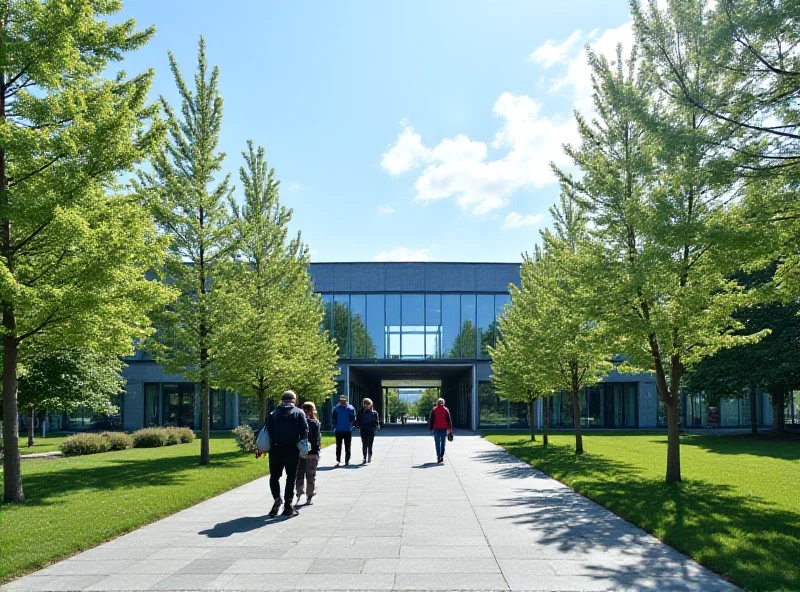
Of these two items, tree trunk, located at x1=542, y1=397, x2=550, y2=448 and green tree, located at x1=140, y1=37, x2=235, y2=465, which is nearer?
green tree, located at x1=140, y1=37, x2=235, y2=465

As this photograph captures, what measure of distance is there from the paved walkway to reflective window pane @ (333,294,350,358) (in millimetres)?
31109

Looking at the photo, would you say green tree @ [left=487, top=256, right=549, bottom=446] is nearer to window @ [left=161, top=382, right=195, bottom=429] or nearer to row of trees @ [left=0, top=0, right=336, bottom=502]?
row of trees @ [left=0, top=0, right=336, bottom=502]

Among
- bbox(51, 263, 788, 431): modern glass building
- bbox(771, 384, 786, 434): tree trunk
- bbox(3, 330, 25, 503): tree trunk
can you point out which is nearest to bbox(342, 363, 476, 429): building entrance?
bbox(51, 263, 788, 431): modern glass building

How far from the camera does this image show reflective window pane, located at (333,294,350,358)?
44.0 m

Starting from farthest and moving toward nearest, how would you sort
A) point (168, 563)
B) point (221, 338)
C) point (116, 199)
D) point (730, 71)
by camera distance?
point (221, 338) < point (116, 199) < point (730, 71) < point (168, 563)

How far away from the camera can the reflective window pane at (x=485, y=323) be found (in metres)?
43.8

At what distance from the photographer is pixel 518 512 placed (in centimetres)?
1059

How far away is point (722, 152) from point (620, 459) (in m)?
12.4

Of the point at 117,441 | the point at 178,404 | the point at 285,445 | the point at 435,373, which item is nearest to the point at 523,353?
the point at 285,445

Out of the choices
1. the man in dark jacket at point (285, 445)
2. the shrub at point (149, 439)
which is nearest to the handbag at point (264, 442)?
the man in dark jacket at point (285, 445)

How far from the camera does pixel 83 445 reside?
25.7 metres

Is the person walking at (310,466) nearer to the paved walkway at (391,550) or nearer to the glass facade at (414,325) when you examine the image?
the paved walkway at (391,550)

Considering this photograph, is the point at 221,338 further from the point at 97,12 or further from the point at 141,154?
the point at 97,12

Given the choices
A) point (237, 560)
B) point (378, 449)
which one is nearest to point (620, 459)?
point (378, 449)
